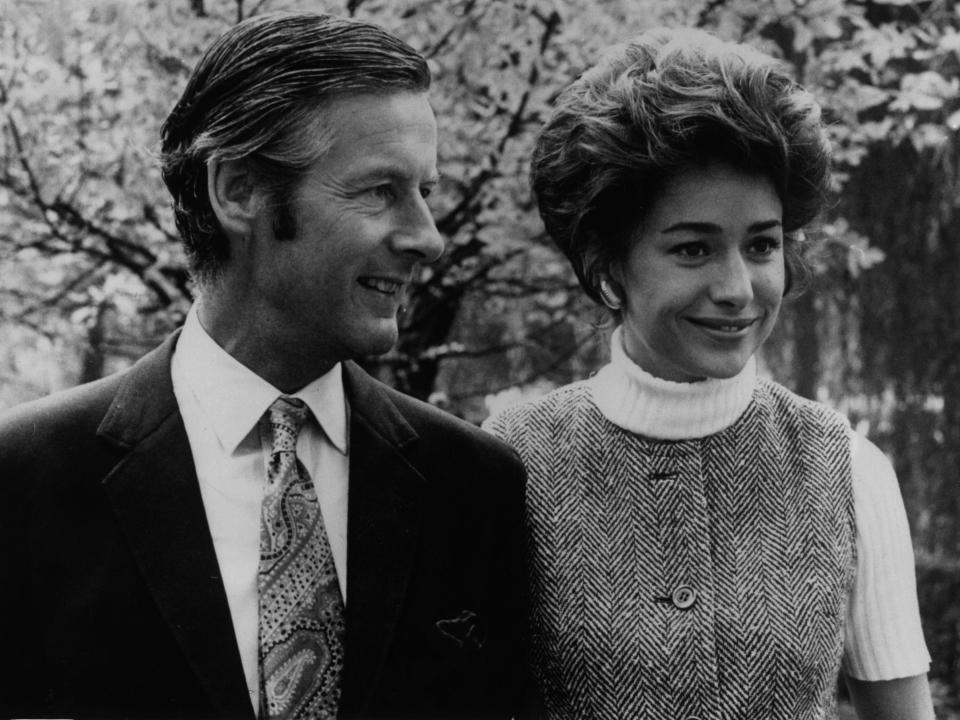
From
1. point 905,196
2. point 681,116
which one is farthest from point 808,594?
point 905,196

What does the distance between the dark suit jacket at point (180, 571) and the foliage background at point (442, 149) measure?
0.68 metres

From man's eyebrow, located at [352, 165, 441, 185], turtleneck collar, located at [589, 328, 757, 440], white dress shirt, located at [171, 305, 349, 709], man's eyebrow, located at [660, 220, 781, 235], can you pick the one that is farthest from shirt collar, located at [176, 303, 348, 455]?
man's eyebrow, located at [660, 220, 781, 235]

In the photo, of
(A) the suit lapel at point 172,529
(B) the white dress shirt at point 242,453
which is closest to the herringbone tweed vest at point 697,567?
(B) the white dress shirt at point 242,453

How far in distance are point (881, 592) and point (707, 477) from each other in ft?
1.28

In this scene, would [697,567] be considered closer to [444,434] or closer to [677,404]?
[677,404]

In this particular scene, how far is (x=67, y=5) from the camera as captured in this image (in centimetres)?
378

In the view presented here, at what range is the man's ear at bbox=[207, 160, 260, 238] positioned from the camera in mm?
2305

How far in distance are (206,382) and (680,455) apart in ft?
3.07

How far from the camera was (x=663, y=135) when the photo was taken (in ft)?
7.79

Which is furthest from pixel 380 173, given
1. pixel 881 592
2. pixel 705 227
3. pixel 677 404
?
pixel 881 592

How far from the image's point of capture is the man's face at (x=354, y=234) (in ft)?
7.34

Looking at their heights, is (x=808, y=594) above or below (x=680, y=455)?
below

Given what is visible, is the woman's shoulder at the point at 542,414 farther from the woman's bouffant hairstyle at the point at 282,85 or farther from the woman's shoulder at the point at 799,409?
the woman's bouffant hairstyle at the point at 282,85

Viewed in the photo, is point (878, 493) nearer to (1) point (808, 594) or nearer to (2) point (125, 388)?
(1) point (808, 594)
